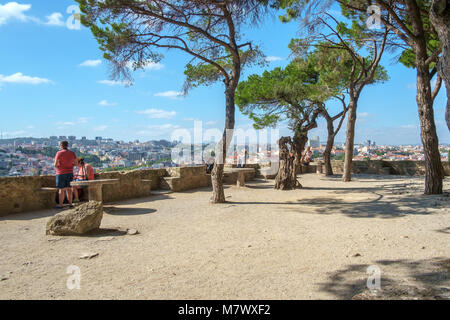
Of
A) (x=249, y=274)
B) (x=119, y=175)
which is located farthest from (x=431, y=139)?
(x=119, y=175)

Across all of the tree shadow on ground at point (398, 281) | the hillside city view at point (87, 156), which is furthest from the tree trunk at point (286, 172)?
the tree shadow on ground at point (398, 281)

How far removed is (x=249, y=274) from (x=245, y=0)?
5.94 m

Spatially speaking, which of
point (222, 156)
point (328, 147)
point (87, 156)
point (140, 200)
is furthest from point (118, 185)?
point (328, 147)

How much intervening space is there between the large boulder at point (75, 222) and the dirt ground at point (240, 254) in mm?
135

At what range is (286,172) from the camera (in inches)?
362

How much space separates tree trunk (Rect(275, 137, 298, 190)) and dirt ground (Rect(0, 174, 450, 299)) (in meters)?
3.18

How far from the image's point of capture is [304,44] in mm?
9961

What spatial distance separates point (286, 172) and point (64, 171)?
233 inches

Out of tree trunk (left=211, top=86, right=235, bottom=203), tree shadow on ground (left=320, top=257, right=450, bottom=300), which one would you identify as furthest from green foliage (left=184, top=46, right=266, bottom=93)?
tree shadow on ground (left=320, top=257, right=450, bottom=300)

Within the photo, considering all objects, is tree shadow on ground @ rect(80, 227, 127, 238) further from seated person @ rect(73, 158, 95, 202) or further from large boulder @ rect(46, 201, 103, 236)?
seated person @ rect(73, 158, 95, 202)

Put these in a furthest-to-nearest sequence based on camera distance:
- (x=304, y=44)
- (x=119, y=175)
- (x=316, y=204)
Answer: (x=304, y=44), (x=119, y=175), (x=316, y=204)

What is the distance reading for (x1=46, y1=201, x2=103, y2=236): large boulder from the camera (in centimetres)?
416

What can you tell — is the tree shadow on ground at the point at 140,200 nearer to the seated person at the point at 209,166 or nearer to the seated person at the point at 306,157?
the seated person at the point at 209,166

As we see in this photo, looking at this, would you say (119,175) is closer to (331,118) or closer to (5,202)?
(5,202)
